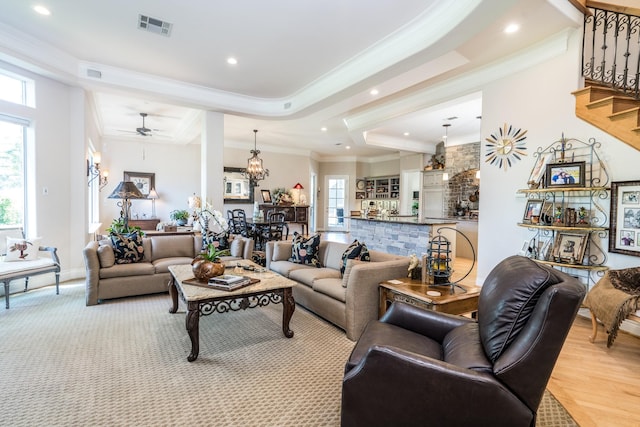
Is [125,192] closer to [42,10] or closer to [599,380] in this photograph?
[42,10]

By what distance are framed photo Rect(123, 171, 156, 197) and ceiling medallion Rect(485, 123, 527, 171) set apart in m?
8.61

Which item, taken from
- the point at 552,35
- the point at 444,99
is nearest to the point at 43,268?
the point at 444,99

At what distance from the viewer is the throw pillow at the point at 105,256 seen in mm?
4059

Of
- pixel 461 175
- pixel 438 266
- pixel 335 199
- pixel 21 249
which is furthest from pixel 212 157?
pixel 335 199

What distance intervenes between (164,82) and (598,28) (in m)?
6.20

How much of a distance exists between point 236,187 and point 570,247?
8.49 m

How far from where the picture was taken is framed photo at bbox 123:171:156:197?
29.1 ft

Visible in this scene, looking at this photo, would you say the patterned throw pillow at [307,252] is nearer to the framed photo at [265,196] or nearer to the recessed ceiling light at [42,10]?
the recessed ceiling light at [42,10]

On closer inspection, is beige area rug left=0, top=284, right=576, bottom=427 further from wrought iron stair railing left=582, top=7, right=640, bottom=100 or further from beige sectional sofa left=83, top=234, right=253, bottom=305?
wrought iron stair railing left=582, top=7, right=640, bottom=100

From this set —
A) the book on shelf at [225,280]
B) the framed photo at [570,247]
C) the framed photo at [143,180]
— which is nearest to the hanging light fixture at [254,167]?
the framed photo at [143,180]

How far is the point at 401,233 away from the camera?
6.39 meters

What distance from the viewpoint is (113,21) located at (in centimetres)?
353

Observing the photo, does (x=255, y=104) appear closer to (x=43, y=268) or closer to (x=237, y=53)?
(x=237, y=53)

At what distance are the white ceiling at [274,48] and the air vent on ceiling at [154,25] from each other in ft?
0.24
